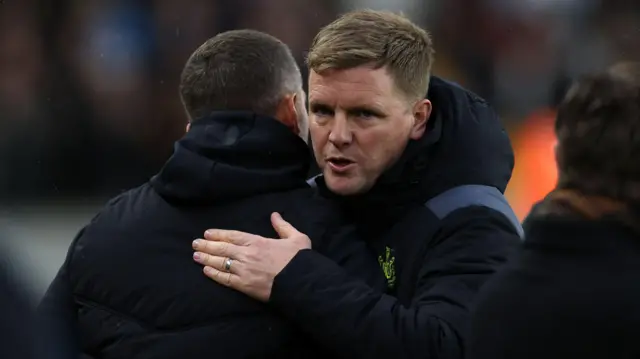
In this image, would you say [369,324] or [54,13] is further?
[54,13]

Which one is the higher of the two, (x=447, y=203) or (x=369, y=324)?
(x=447, y=203)

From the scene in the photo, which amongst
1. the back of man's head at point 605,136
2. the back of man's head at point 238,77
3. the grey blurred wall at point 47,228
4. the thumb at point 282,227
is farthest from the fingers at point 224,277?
the grey blurred wall at point 47,228

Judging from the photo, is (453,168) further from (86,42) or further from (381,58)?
(86,42)

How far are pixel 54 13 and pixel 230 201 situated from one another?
3531 mm

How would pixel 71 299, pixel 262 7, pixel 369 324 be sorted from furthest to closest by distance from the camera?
pixel 262 7 < pixel 71 299 < pixel 369 324

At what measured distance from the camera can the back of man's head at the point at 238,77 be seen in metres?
1.94

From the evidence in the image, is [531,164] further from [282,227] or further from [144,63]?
[282,227]

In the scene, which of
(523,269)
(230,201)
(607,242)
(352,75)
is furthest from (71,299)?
(607,242)

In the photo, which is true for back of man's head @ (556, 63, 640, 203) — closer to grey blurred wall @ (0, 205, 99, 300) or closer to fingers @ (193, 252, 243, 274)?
fingers @ (193, 252, 243, 274)

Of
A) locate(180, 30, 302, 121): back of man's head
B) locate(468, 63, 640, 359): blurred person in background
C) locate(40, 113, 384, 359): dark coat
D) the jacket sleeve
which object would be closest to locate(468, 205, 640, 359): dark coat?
locate(468, 63, 640, 359): blurred person in background

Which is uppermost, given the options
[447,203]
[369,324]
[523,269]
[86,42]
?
[523,269]

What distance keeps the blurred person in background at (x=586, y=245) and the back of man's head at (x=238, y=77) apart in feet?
2.35

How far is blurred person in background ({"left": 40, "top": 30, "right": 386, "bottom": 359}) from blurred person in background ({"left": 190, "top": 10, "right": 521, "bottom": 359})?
0.04 metres

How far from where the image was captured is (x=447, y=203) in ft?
6.49
